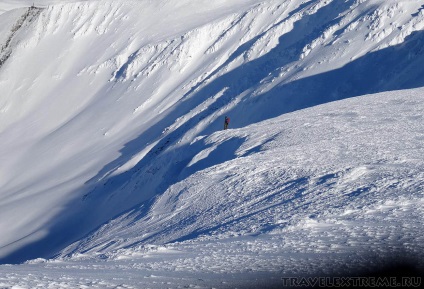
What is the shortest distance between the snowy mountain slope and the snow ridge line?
5502 cm

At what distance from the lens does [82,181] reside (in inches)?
1932

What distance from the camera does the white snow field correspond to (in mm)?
13375

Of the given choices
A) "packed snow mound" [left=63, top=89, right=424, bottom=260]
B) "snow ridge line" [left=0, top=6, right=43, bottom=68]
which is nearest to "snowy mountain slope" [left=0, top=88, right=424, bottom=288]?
"packed snow mound" [left=63, top=89, right=424, bottom=260]

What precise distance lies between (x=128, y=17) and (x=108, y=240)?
189 feet

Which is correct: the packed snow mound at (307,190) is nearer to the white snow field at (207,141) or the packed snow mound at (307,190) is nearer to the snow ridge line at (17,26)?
the white snow field at (207,141)

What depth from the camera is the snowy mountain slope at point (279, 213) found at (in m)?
11.5

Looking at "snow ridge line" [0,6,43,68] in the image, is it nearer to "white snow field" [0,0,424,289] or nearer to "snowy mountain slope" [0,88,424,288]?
"white snow field" [0,0,424,289]

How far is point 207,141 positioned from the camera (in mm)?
35094

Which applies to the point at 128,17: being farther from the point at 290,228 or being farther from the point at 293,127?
the point at 290,228

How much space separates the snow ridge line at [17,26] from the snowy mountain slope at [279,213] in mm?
55023

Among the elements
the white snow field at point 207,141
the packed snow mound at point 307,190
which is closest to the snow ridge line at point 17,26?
the white snow field at point 207,141

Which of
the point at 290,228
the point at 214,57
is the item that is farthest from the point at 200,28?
the point at 290,228

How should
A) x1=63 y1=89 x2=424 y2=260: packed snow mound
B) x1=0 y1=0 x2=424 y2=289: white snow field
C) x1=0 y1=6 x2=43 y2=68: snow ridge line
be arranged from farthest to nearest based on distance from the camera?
1. x1=0 y1=6 x2=43 y2=68: snow ridge line
2. x1=63 y1=89 x2=424 y2=260: packed snow mound
3. x1=0 y1=0 x2=424 y2=289: white snow field

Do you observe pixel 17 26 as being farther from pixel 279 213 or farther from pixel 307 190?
pixel 279 213
